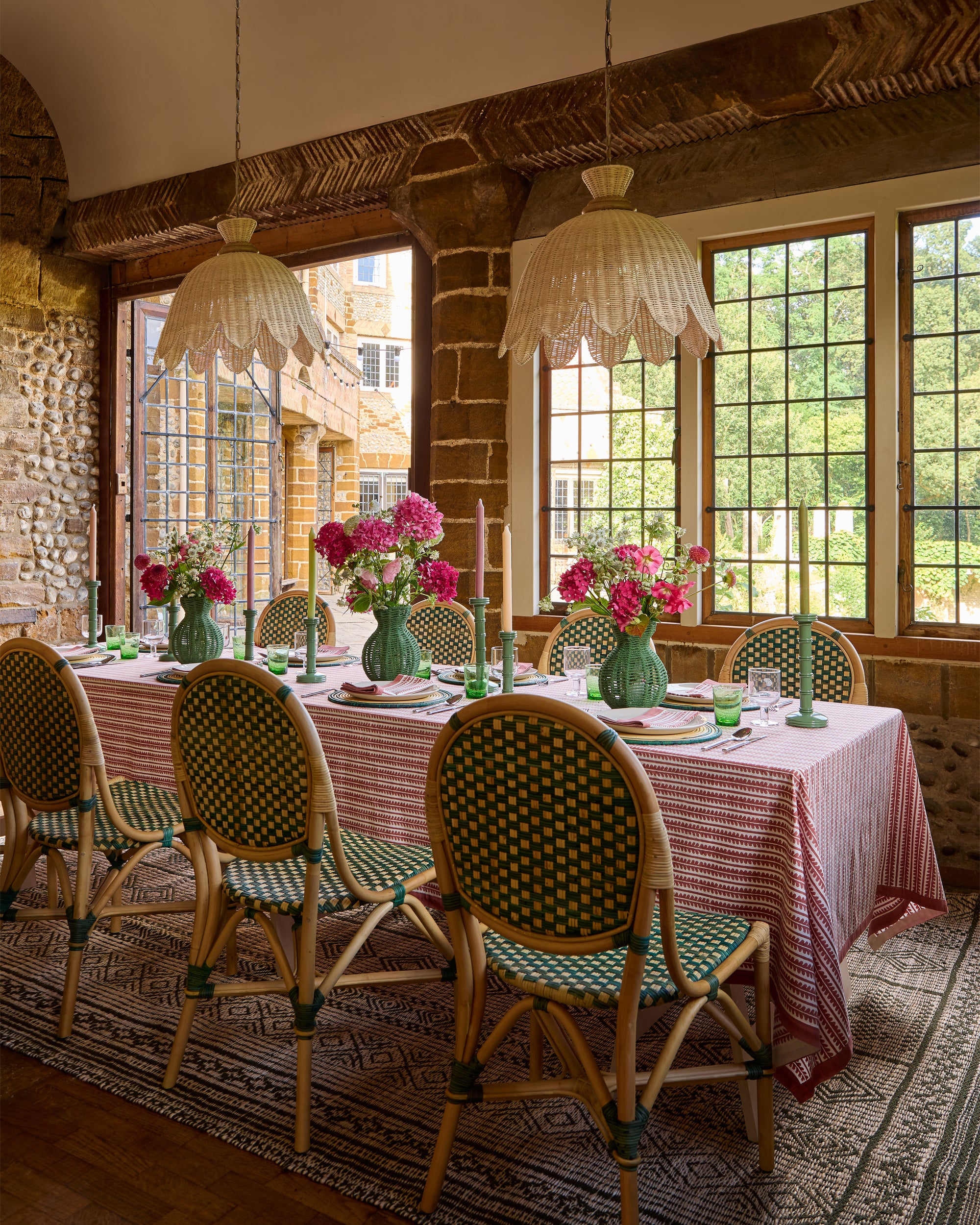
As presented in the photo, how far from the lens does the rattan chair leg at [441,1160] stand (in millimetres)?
1801

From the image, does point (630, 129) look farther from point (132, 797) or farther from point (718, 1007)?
point (718, 1007)

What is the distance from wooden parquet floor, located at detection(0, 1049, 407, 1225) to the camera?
180cm

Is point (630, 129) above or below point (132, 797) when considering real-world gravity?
above

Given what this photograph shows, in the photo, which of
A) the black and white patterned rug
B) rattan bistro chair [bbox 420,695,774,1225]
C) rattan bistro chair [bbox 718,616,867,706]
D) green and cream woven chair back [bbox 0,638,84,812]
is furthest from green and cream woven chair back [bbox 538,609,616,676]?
rattan bistro chair [bbox 420,695,774,1225]

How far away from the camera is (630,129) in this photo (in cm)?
398

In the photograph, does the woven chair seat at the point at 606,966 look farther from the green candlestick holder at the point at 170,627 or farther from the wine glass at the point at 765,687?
the green candlestick holder at the point at 170,627

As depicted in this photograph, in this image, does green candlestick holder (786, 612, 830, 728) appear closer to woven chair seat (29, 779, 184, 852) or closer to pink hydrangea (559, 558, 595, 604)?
pink hydrangea (559, 558, 595, 604)

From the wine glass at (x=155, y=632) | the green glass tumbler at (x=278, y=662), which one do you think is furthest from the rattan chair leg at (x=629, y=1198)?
the wine glass at (x=155, y=632)

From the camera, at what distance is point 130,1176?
1919 millimetres

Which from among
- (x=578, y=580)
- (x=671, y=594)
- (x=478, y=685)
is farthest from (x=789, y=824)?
(x=478, y=685)

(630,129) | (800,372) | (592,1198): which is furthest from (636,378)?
(592,1198)

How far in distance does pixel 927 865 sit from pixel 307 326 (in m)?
2.31

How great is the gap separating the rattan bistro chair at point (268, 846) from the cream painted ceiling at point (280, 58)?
10.3 feet

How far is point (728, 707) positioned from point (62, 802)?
166 cm
